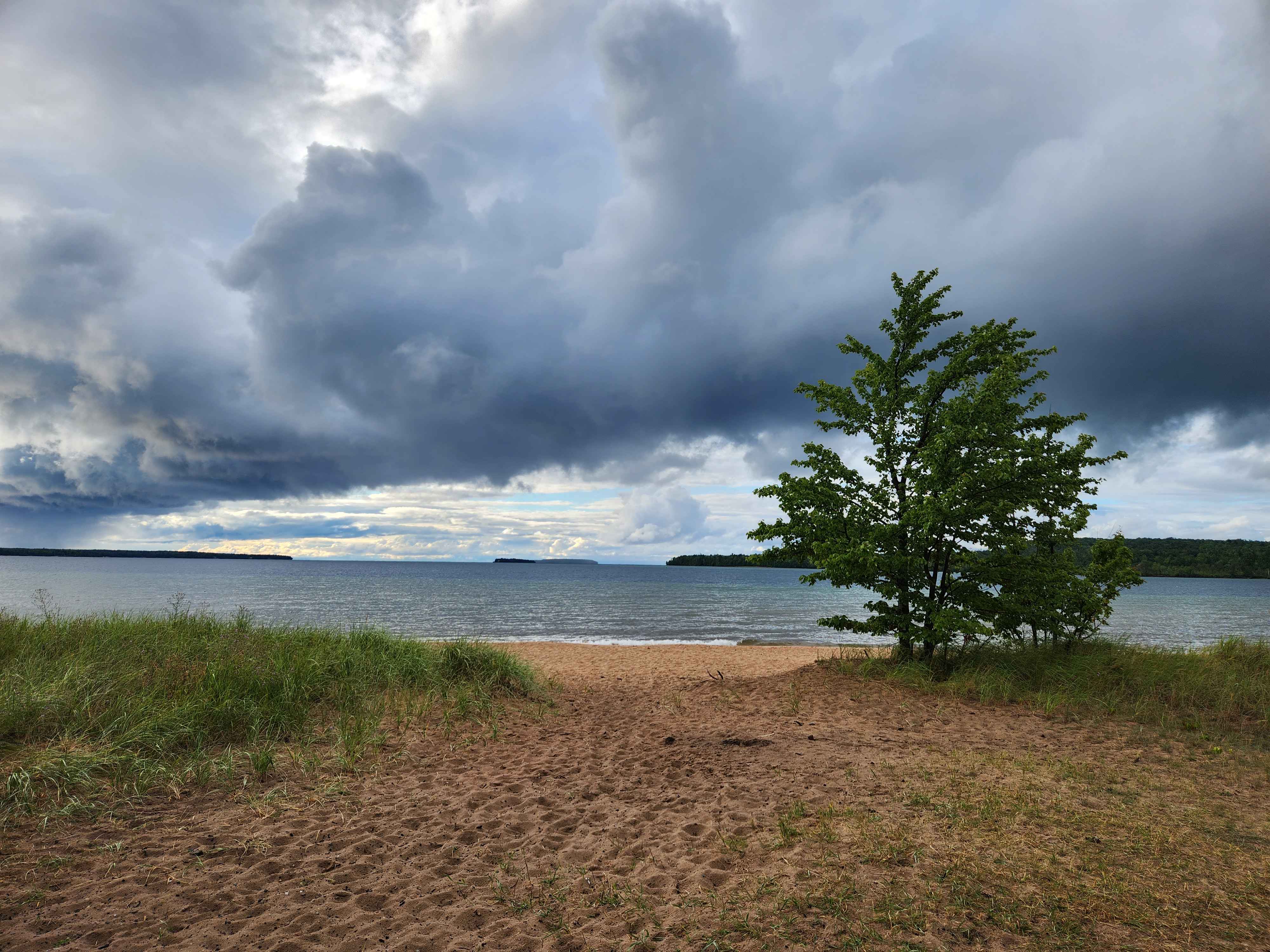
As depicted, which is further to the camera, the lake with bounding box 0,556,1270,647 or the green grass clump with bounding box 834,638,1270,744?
the lake with bounding box 0,556,1270,647

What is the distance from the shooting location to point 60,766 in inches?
237

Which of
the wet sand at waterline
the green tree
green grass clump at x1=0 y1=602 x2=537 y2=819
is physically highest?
the green tree

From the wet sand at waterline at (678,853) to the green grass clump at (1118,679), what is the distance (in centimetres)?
179

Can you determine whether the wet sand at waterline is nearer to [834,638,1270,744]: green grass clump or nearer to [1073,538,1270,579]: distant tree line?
[834,638,1270,744]: green grass clump

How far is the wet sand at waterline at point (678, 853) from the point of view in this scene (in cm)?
394

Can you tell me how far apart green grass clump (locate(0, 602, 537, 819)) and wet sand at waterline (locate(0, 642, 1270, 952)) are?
27.3 inches

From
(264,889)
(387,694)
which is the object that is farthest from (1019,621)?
(264,889)

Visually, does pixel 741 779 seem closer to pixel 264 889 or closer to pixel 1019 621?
pixel 264 889

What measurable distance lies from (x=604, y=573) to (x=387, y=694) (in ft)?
538

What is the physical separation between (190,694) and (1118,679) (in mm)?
15031

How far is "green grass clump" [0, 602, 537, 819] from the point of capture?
20.4 feet

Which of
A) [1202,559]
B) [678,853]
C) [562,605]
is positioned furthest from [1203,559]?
[678,853]

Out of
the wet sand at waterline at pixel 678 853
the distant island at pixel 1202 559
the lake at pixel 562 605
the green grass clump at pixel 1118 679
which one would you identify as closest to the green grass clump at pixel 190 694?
the wet sand at waterline at pixel 678 853

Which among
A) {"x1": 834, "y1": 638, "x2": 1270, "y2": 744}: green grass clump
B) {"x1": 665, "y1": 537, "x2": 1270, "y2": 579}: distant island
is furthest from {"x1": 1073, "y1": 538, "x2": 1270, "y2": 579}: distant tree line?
{"x1": 834, "y1": 638, "x2": 1270, "y2": 744}: green grass clump
